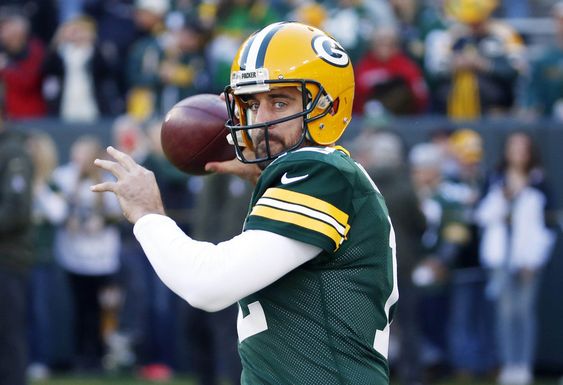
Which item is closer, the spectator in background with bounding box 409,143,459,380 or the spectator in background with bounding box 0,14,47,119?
the spectator in background with bounding box 409,143,459,380

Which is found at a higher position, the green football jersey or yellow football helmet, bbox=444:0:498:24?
yellow football helmet, bbox=444:0:498:24

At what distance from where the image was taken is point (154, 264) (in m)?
3.13

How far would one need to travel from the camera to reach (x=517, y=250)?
875cm

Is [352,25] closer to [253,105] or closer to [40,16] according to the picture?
[40,16]

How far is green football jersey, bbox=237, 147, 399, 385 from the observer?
3082 mm

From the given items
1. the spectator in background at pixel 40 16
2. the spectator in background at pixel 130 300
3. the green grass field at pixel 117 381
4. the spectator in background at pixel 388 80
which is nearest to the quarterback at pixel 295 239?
the green grass field at pixel 117 381

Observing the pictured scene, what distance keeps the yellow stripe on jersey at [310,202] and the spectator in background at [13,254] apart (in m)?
3.83

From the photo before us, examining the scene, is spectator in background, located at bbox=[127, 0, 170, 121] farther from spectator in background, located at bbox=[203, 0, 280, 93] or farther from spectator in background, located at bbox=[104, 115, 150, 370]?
spectator in background, located at bbox=[104, 115, 150, 370]

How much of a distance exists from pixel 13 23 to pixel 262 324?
785 centimetres

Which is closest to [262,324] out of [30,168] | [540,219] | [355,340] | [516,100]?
[355,340]

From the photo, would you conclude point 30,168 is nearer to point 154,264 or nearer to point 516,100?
point 154,264

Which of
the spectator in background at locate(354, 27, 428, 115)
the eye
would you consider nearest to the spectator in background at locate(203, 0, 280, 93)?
the spectator in background at locate(354, 27, 428, 115)

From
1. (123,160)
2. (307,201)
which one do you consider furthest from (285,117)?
(123,160)

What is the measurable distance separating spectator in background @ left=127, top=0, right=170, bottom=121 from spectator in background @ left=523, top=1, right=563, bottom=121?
10.4 ft
